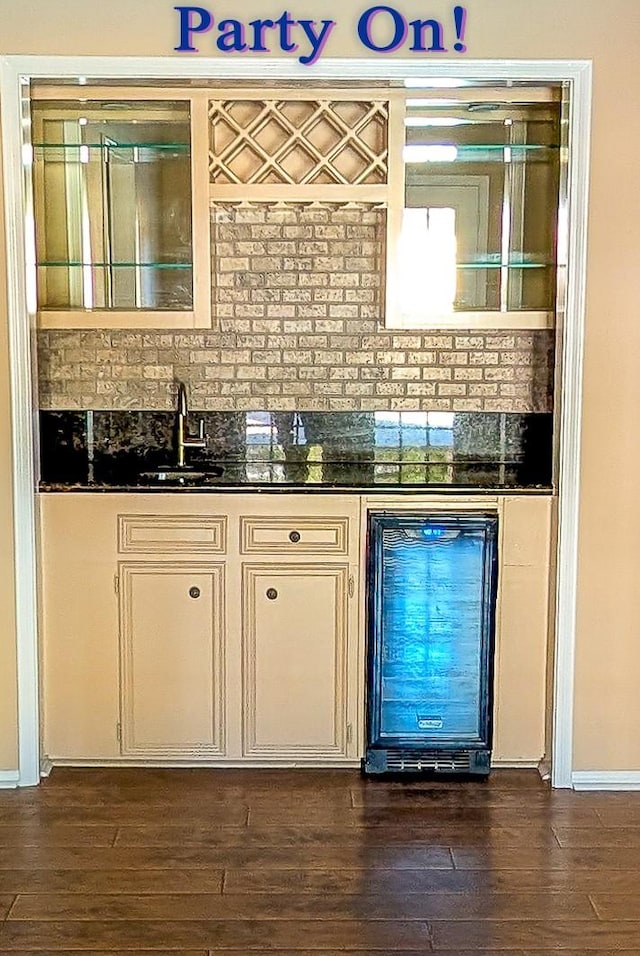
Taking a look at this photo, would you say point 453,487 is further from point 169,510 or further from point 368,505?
point 169,510

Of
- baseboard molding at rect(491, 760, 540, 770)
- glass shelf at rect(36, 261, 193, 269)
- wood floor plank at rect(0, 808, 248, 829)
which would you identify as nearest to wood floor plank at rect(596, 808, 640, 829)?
baseboard molding at rect(491, 760, 540, 770)

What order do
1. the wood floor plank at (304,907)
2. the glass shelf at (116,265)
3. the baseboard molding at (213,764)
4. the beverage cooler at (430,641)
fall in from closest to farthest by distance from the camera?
the wood floor plank at (304,907) → the beverage cooler at (430,641) → the baseboard molding at (213,764) → the glass shelf at (116,265)

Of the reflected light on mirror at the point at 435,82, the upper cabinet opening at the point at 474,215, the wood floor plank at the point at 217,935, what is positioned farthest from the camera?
the upper cabinet opening at the point at 474,215

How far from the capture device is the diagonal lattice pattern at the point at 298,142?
368cm

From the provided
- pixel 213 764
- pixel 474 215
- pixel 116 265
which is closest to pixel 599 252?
pixel 474 215

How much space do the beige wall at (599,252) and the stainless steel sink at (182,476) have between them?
50 cm

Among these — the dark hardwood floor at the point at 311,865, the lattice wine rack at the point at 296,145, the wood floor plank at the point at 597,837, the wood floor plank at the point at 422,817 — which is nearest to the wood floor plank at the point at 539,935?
the dark hardwood floor at the point at 311,865

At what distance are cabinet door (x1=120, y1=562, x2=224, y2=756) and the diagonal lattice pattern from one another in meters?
1.39

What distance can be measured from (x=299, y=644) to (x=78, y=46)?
6.63 feet

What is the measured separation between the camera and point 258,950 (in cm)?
255

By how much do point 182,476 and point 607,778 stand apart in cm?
177

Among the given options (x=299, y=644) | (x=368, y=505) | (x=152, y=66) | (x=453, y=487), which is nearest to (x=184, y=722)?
(x=299, y=644)

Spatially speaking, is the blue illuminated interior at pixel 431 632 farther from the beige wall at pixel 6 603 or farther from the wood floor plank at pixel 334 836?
the beige wall at pixel 6 603

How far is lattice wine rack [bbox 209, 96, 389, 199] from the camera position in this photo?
3658 millimetres
